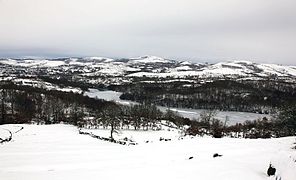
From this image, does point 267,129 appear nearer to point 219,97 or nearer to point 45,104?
point 45,104

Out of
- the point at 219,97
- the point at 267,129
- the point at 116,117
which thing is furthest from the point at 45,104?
the point at 219,97

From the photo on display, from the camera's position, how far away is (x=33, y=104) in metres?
120

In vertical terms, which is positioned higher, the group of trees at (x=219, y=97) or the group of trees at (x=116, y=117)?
the group of trees at (x=116, y=117)

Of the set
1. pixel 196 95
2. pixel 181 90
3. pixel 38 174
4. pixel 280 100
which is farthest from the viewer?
pixel 181 90

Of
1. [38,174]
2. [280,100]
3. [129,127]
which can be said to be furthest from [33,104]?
[280,100]


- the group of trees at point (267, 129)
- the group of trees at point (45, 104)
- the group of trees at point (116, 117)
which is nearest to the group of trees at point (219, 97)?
the group of trees at point (116, 117)

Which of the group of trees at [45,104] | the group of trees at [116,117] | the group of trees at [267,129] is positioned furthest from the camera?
the group of trees at [45,104]

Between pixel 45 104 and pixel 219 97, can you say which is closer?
pixel 45 104

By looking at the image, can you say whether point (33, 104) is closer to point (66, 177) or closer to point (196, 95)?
point (196, 95)

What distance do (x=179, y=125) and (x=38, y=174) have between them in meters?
66.6

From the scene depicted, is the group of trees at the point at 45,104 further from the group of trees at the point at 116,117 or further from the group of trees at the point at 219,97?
the group of trees at the point at 219,97

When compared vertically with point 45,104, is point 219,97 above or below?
below

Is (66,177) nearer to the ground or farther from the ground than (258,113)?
farther from the ground

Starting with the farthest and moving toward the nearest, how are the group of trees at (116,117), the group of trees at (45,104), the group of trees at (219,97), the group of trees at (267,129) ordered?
the group of trees at (219,97) < the group of trees at (45,104) < the group of trees at (116,117) < the group of trees at (267,129)
